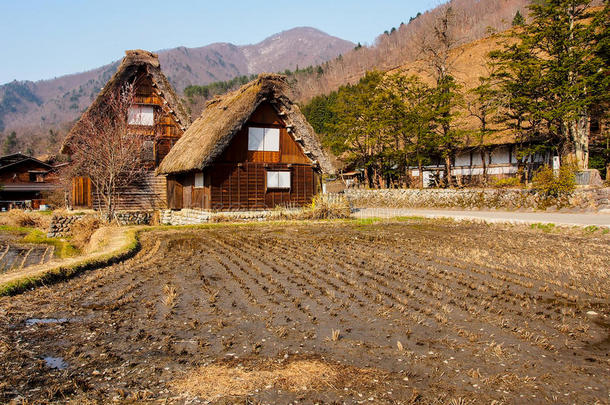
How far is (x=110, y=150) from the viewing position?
1883cm

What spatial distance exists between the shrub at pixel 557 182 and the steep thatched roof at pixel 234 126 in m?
9.42

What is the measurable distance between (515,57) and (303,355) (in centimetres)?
2466

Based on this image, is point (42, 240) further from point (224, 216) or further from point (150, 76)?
point (150, 76)

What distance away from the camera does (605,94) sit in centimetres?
2092

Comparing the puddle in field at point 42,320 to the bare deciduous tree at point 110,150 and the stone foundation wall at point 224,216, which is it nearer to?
the stone foundation wall at point 224,216

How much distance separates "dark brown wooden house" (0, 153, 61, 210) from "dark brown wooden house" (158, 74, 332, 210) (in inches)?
920

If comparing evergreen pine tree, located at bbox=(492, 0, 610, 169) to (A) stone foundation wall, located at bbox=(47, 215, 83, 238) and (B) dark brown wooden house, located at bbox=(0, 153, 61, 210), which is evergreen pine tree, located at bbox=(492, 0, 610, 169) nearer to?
(A) stone foundation wall, located at bbox=(47, 215, 83, 238)

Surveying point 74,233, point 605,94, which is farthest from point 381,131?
point 74,233

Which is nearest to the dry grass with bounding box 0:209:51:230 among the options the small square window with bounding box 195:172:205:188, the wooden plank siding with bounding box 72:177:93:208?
the wooden plank siding with bounding box 72:177:93:208

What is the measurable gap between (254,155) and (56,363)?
15.3 m

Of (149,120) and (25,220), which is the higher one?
(149,120)

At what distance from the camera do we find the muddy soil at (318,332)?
324 cm

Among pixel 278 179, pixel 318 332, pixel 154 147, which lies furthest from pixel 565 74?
pixel 318 332

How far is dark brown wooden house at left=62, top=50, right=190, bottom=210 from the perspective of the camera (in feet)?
69.7
